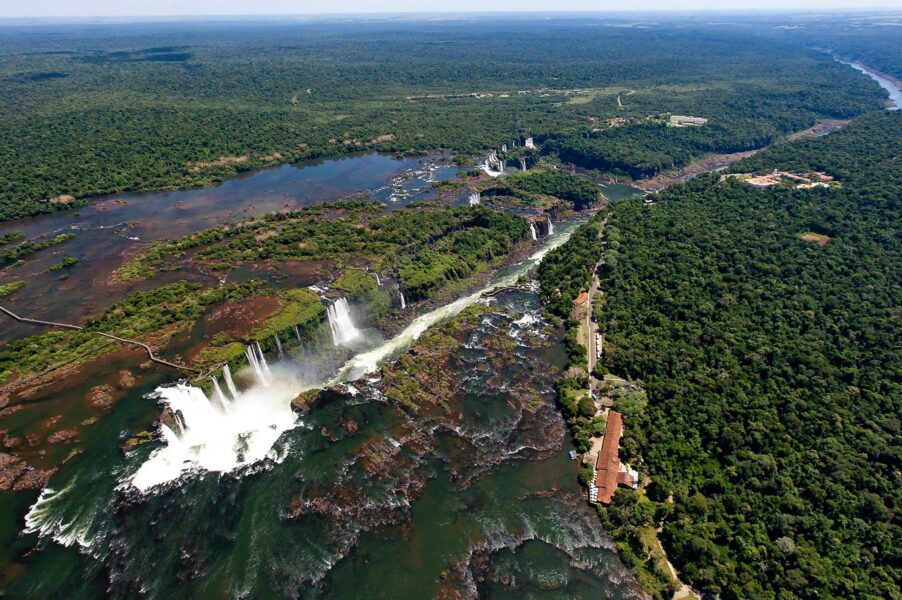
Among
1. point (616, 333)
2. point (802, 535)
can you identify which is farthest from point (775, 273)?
point (802, 535)

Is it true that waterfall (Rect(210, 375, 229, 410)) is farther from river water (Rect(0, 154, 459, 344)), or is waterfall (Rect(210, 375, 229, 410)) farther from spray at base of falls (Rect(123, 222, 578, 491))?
river water (Rect(0, 154, 459, 344))

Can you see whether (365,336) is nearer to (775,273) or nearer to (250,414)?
(250,414)

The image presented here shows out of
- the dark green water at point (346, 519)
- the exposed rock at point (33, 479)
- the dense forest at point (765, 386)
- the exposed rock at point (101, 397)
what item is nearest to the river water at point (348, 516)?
the dark green water at point (346, 519)

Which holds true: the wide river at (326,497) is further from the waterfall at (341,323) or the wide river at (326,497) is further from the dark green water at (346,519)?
the waterfall at (341,323)

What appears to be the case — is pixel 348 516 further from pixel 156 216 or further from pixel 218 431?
pixel 156 216

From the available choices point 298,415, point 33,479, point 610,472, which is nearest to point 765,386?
point 610,472
